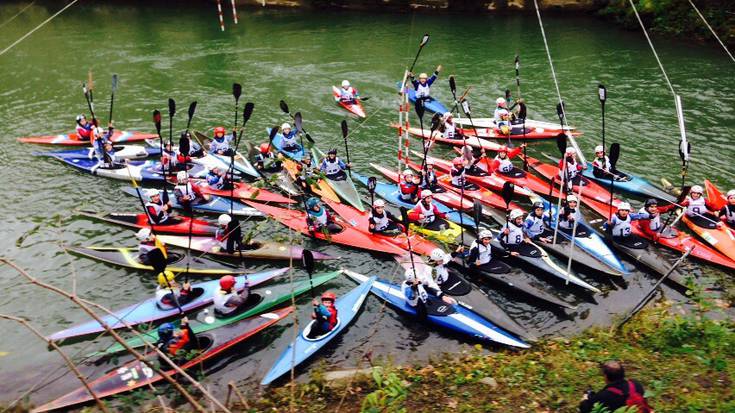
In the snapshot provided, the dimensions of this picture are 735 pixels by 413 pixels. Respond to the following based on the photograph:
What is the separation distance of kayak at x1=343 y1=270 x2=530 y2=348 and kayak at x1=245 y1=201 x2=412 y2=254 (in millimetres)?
1748

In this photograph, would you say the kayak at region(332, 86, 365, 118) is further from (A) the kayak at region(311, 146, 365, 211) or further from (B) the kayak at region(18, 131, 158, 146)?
(B) the kayak at region(18, 131, 158, 146)

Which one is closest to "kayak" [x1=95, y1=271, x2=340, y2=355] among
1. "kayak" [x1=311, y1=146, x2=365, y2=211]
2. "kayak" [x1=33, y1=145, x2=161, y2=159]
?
"kayak" [x1=311, y1=146, x2=365, y2=211]

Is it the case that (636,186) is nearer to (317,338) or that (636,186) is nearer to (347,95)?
(317,338)

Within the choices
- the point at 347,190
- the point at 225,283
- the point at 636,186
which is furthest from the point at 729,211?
the point at 225,283

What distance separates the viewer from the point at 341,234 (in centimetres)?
1330

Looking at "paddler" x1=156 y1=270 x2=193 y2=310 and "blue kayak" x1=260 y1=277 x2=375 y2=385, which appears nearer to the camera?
"blue kayak" x1=260 y1=277 x2=375 y2=385

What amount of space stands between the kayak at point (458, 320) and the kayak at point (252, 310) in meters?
1.73

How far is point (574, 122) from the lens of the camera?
19734 mm

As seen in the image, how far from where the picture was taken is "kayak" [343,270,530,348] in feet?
32.6

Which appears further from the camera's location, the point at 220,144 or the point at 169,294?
the point at 220,144

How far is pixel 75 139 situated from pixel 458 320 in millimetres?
15432

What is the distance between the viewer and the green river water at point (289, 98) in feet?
35.5

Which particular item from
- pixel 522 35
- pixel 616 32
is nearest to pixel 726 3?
pixel 616 32

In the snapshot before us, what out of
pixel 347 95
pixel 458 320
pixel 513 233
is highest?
pixel 347 95
